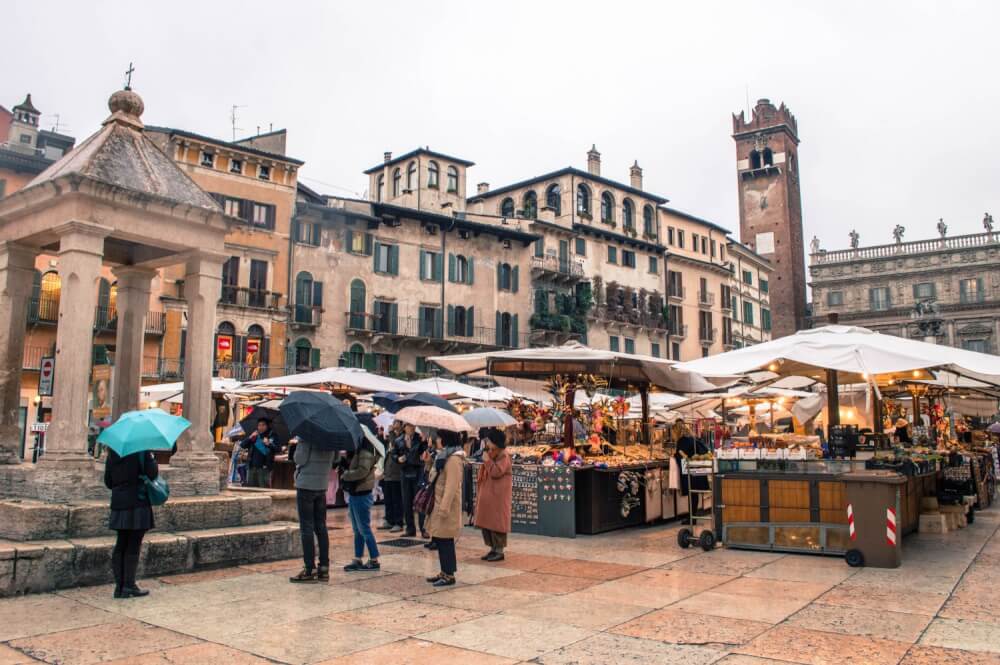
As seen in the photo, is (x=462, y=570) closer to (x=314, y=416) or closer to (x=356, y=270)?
(x=314, y=416)

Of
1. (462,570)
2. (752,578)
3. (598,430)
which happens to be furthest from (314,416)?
(598,430)

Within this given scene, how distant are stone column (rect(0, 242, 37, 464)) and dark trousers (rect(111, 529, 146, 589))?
10.3 ft

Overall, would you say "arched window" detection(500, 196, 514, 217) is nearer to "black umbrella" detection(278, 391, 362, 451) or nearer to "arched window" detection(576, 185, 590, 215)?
"arched window" detection(576, 185, 590, 215)

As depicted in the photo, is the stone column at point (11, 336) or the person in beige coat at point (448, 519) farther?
the stone column at point (11, 336)

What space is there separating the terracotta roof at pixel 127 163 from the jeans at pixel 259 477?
5131 millimetres

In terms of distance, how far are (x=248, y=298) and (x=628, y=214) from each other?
2526cm

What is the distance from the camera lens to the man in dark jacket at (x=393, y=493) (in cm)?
1196

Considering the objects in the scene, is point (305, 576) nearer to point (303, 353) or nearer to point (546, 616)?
point (546, 616)

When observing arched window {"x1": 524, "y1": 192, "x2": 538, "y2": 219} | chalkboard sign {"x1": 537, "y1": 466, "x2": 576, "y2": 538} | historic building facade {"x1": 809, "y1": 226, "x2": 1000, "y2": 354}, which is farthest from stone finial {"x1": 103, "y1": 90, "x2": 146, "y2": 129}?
historic building facade {"x1": 809, "y1": 226, "x2": 1000, "y2": 354}

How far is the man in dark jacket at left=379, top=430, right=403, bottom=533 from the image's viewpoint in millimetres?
11961

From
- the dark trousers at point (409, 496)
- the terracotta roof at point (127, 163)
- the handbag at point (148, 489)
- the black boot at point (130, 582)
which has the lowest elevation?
the black boot at point (130, 582)

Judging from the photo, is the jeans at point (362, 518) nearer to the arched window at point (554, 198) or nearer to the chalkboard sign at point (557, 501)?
the chalkboard sign at point (557, 501)

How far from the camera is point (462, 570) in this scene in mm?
8664

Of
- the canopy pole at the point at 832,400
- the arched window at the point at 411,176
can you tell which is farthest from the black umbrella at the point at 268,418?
the arched window at the point at 411,176
